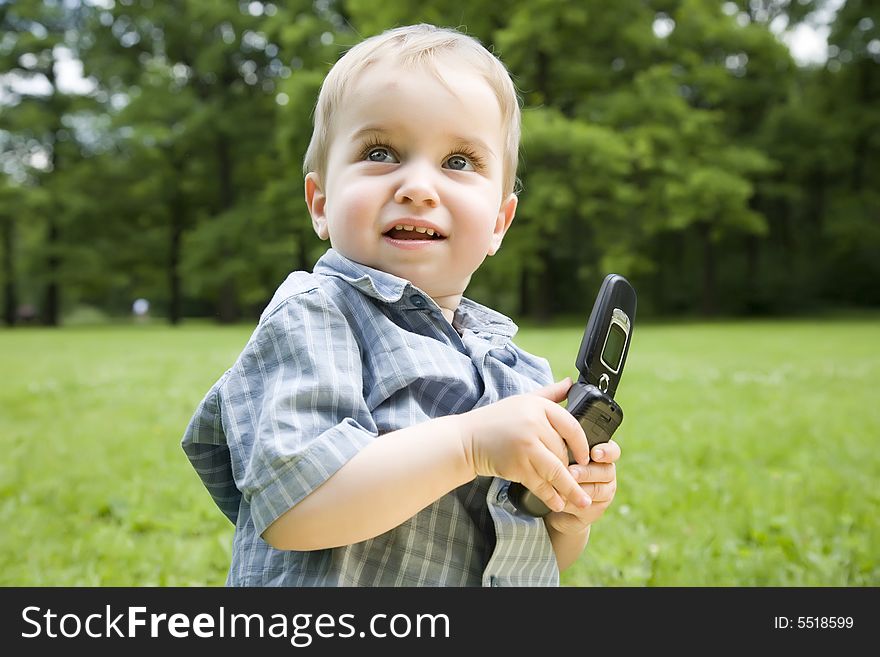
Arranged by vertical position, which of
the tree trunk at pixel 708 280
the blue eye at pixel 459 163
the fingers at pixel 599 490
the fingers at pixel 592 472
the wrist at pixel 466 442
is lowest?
the tree trunk at pixel 708 280

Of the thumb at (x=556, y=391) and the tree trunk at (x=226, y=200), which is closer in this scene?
the thumb at (x=556, y=391)

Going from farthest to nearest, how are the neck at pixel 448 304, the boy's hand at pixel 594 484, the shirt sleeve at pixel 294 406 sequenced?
the neck at pixel 448 304 < the boy's hand at pixel 594 484 < the shirt sleeve at pixel 294 406

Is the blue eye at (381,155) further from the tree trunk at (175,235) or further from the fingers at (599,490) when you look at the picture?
the tree trunk at (175,235)

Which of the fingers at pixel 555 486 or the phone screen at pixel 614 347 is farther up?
the phone screen at pixel 614 347

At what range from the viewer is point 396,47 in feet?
4.14

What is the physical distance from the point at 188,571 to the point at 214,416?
4.73 ft

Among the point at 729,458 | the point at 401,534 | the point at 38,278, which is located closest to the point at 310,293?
the point at 401,534

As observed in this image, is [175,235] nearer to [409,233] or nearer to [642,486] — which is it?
→ [642,486]

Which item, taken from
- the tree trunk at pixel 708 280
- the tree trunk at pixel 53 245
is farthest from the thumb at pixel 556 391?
the tree trunk at pixel 53 245

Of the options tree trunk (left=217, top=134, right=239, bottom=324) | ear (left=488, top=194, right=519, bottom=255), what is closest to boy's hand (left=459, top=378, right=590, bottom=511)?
ear (left=488, top=194, right=519, bottom=255)

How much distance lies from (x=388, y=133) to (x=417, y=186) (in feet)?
0.30

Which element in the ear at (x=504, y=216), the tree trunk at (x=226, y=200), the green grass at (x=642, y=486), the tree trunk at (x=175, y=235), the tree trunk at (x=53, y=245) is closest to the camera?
the ear at (x=504, y=216)

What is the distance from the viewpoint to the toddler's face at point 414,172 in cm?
121

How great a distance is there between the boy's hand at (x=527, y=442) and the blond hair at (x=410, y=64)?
19.5 inches
